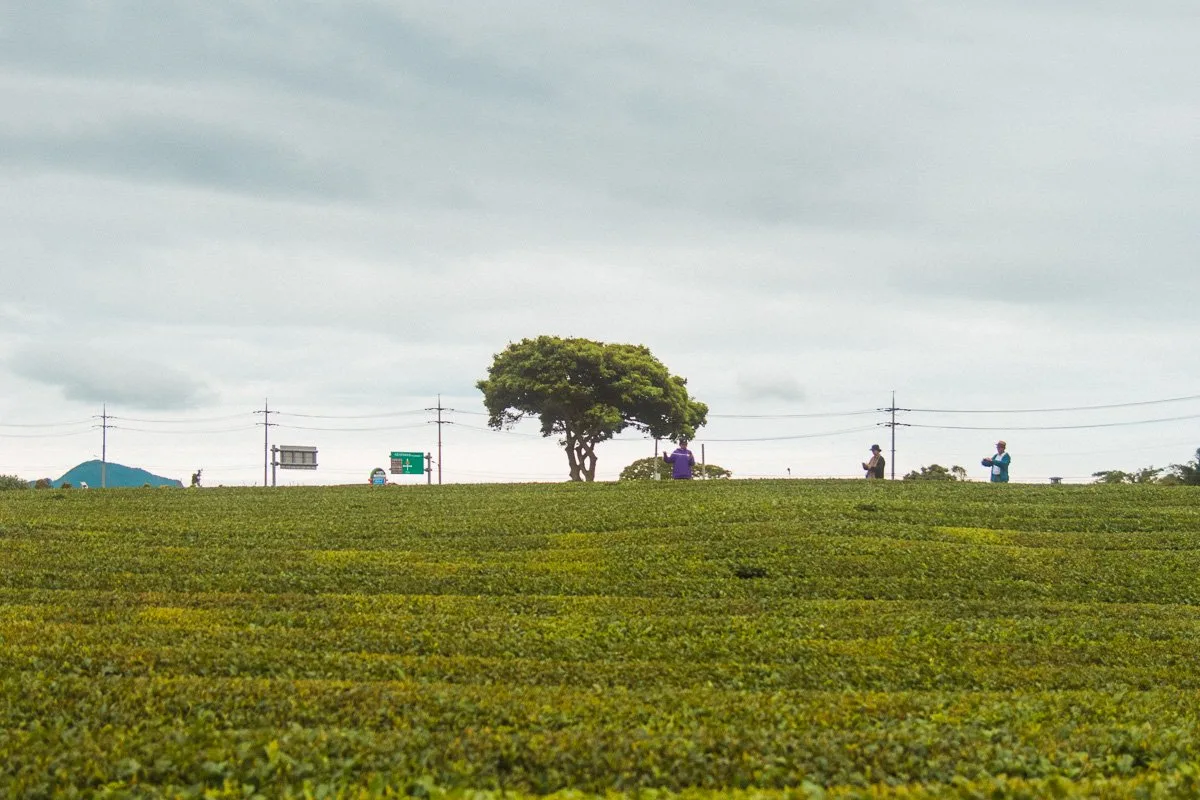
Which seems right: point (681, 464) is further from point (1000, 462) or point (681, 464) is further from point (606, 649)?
point (606, 649)

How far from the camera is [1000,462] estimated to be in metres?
40.6

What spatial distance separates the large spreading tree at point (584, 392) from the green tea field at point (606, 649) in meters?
32.1

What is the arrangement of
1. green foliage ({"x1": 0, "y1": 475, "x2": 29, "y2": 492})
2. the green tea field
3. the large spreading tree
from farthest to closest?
the large spreading tree
green foliage ({"x1": 0, "y1": 475, "x2": 29, "y2": 492})
the green tea field

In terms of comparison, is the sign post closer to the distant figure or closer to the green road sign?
the green road sign

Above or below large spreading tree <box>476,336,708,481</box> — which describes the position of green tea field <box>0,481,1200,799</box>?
below

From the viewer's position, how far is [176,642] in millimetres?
16078

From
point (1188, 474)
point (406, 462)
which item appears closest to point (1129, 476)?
point (1188, 474)

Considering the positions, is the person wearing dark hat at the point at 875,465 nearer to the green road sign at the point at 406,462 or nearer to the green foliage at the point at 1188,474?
the green foliage at the point at 1188,474

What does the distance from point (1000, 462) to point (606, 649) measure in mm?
28394

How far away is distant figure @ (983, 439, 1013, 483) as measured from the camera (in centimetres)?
4044

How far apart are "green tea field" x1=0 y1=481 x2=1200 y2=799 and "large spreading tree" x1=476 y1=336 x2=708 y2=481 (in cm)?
3213

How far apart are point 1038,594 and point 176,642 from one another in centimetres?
1676

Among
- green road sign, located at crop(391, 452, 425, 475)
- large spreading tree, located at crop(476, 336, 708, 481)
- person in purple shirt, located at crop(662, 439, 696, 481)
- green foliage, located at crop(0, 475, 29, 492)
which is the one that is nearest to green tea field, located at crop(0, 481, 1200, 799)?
person in purple shirt, located at crop(662, 439, 696, 481)

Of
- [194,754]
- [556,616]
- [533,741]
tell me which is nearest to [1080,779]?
[533,741]
